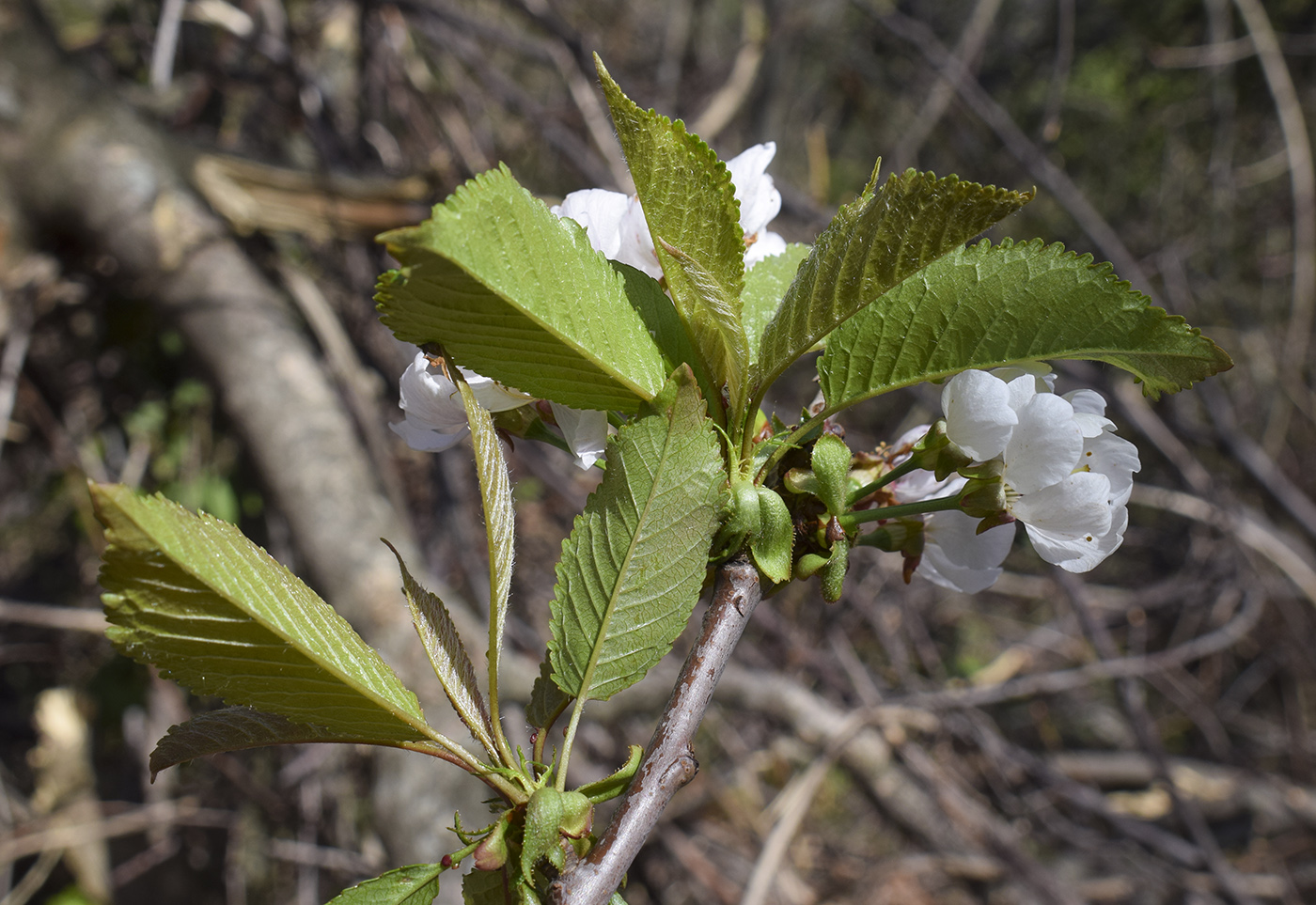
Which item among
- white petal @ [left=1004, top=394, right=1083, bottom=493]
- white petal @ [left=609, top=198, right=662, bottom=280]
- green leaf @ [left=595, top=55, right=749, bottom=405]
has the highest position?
green leaf @ [left=595, top=55, right=749, bottom=405]

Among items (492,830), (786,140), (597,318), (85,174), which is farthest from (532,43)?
(786,140)

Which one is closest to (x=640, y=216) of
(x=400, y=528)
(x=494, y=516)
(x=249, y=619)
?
(x=494, y=516)

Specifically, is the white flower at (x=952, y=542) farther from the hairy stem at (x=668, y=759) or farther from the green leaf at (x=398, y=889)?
the green leaf at (x=398, y=889)

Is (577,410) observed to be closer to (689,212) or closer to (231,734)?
(689,212)

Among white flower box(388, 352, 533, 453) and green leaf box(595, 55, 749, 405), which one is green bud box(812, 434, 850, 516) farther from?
white flower box(388, 352, 533, 453)

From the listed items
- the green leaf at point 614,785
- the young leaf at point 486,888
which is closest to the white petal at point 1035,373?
the green leaf at point 614,785

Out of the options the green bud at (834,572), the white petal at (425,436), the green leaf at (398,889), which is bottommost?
the green leaf at (398,889)

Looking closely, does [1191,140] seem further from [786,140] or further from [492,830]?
[492,830]

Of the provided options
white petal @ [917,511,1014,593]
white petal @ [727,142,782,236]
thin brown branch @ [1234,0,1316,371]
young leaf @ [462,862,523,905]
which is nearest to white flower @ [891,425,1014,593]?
white petal @ [917,511,1014,593]
